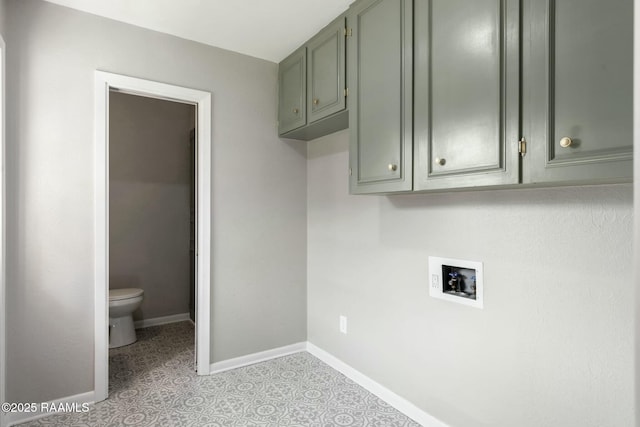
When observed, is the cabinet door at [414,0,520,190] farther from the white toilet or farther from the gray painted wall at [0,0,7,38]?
the white toilet

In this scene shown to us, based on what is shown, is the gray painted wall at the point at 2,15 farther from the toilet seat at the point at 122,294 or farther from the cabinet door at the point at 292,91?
the toilet seat at the point at 122,294

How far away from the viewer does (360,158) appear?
2057 millimetres

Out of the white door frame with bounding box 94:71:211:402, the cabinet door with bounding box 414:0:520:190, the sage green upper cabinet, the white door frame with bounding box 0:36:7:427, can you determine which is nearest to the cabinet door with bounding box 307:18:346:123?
the sage green upper cabinet

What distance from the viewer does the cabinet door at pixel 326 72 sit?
2.22 m

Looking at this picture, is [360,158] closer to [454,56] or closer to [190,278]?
[454,56]

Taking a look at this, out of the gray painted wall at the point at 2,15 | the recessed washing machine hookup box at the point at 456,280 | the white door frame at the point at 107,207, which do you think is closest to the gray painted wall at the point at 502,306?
the recessed washing machine hookup box at the point at 456,280

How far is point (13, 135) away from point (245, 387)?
2.07 metres

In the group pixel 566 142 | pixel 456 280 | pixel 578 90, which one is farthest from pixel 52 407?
pixel 578 90

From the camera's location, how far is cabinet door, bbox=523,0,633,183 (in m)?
1.05

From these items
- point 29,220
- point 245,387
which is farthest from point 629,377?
point 29,220

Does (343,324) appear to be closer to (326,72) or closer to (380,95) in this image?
(380,95)

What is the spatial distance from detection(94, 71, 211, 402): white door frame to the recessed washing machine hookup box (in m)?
1.60

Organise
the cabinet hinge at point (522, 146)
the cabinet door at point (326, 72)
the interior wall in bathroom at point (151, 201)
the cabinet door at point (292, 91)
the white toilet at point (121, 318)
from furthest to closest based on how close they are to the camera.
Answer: the interior wall in bathroom at point (151, 201), the white toilet at point (121, 318), the cabinet door at point (292, 91), the cabinet door at point (326, 72), the cabinet hinge at point (522, 146)

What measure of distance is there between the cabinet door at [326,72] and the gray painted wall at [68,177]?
24.9 inches
